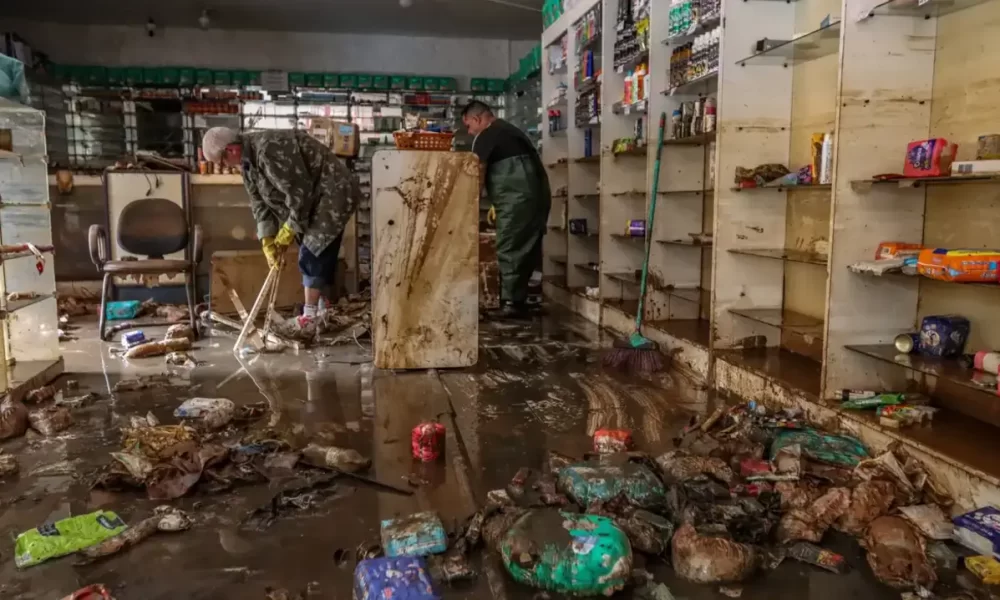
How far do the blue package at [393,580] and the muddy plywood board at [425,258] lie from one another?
2.35 meters

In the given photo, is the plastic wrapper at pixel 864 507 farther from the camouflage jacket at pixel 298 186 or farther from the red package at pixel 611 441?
the camouflage jacket at pixel 298 186

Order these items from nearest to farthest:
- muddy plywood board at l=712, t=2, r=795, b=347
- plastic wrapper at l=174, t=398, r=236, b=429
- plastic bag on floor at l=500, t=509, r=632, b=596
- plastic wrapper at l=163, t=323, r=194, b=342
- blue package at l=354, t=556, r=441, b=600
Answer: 1. blue package at l=354, t=556, r=441, b=600
2. plastic bag on floor at l=500, t=509, r=632, b=596
3. plastic wrapper at l=174, t=398, r=236, b=429
4. muddy plywood board at l=712, t=2, r=795, b=347
5. plastic wrapper at l=163, t=323, r=194, b=342

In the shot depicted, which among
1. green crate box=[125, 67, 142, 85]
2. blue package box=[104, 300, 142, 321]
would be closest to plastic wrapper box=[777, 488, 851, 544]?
blue package box=[104, 300, 142, 321]

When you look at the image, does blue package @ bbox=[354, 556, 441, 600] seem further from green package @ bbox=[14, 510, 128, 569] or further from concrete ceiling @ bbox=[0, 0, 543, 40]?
concrete ceiling @ bbox=[0, 0, 543, 40]

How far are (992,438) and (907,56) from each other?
1.50 m

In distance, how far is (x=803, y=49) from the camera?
364 centimetres

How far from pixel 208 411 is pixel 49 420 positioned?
2.18 feet

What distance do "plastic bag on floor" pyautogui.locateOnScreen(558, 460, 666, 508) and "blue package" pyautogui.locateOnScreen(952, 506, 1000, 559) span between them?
0.87 m

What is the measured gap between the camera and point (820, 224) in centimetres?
378

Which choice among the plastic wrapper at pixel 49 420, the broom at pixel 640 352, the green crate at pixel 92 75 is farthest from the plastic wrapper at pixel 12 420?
the green crate at pixel 92 75

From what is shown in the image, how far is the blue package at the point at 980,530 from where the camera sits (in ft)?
6.83

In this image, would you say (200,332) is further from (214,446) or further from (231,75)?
(231,75)

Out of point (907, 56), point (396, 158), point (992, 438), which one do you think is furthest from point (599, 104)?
point (992, 438)

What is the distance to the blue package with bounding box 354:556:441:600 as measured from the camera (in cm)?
181
